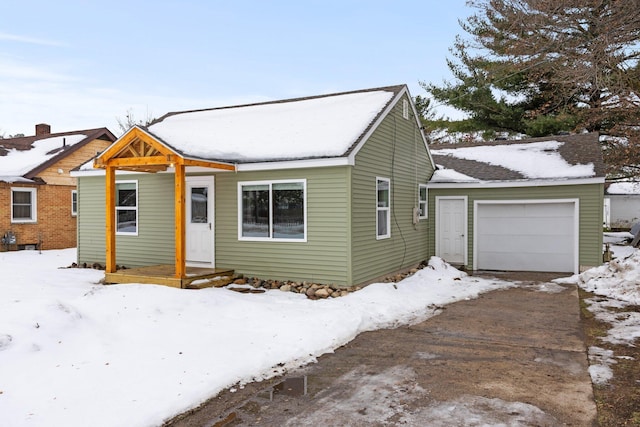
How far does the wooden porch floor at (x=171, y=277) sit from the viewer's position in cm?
972

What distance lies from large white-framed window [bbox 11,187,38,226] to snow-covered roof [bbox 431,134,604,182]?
1541cm

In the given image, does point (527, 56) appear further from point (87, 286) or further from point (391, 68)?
point (391, 68)

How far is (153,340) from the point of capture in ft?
20.3

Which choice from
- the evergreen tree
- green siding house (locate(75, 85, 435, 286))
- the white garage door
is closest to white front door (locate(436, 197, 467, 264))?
the white garage door

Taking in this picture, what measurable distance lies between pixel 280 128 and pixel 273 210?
2503 millimetres

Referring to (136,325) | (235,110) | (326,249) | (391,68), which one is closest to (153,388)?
(136,325)

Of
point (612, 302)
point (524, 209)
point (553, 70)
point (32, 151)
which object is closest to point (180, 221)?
→ point (612, 302)

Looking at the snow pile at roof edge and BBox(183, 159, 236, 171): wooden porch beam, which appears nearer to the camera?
BBox(183, 159, 236, 171): wooden porch beam

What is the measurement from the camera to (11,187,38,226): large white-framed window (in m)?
18.3

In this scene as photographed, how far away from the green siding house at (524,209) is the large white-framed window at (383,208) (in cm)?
354

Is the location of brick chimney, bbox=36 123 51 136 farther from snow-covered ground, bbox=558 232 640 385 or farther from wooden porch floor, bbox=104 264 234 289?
snow-covered ground, bbox=558 232 640 385

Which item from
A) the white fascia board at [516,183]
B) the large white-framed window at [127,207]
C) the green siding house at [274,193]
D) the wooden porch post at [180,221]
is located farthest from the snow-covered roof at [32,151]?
the white fascia board at [516,183]

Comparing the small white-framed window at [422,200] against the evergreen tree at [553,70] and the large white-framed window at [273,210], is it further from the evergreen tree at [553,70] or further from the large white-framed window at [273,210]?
the large white-framed window at [273,210]

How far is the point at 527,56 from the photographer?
11094 mm
